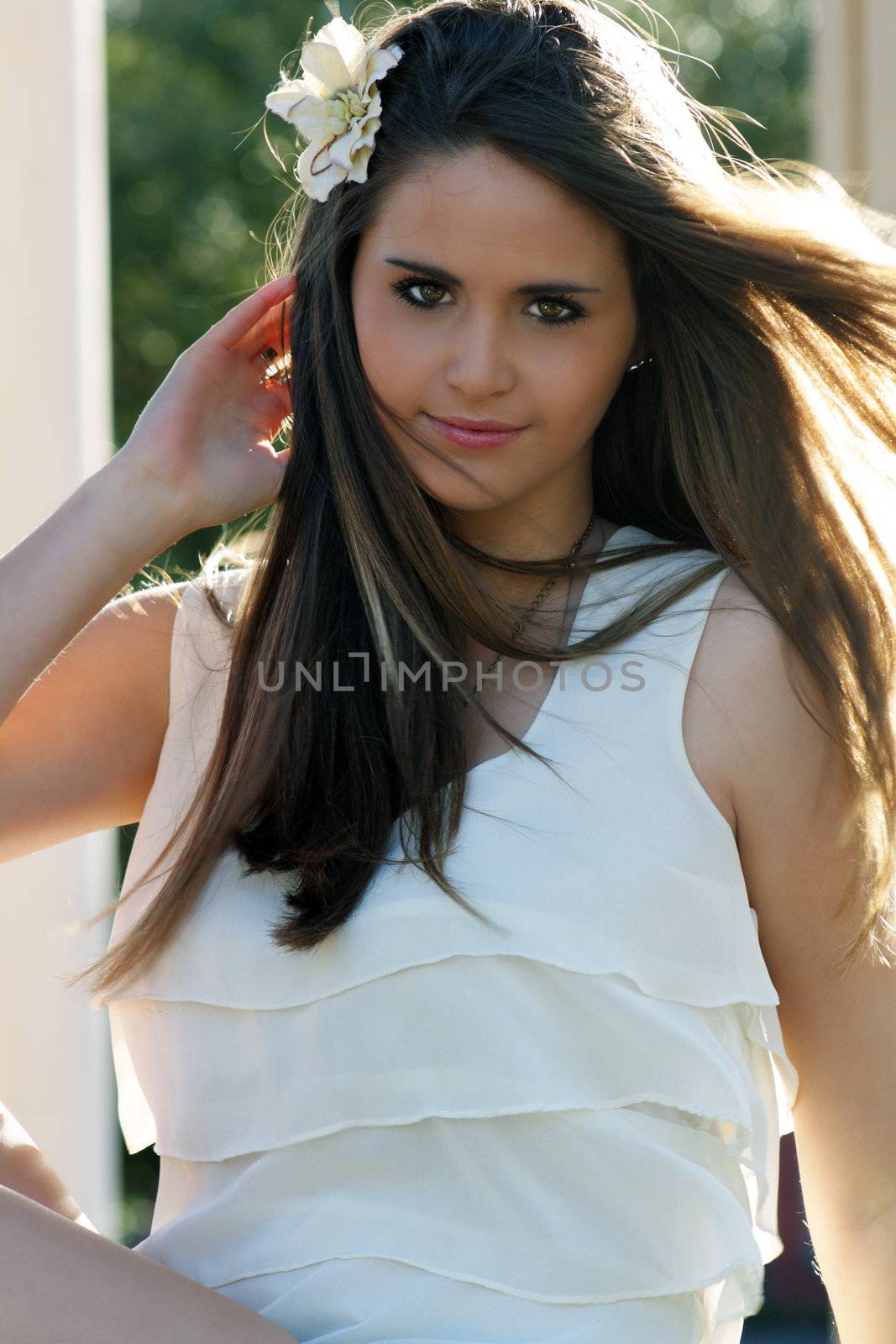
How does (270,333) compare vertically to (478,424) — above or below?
above

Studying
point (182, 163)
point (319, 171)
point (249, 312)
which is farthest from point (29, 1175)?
point (182, 163)

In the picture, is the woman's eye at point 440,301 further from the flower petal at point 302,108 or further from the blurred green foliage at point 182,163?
the blurred green foliage at point 182,163

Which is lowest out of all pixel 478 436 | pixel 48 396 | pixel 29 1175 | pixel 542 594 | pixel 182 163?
pixel 29 1175

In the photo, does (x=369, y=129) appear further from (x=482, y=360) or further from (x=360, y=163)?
(x=482, y=360)

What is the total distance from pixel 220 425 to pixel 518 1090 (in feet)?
2.41

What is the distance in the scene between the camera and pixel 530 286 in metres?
1.32

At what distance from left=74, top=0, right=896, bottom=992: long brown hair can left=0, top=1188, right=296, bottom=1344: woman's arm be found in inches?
11.0

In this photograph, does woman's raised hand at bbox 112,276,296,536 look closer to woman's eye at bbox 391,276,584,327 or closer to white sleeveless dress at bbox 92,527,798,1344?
woman's eye at bbox 391,276,584,327

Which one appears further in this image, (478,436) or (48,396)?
(48,396)

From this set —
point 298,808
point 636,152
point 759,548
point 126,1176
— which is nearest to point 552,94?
point 636,152

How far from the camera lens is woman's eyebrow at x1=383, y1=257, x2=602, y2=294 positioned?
1329 millimetres

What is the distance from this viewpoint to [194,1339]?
42.3 inches

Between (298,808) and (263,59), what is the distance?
7936 millimetres

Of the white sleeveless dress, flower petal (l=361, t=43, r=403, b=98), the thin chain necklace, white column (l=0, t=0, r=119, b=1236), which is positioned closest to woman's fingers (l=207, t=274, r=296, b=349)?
flower petal (l=361, t=43, r=403, b=98)
